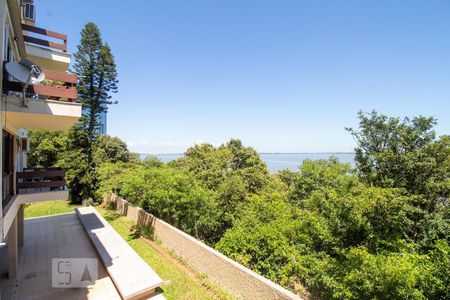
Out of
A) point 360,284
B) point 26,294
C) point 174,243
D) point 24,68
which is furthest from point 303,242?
point 24,68

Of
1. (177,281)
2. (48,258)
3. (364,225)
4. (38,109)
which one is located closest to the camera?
(38,109)

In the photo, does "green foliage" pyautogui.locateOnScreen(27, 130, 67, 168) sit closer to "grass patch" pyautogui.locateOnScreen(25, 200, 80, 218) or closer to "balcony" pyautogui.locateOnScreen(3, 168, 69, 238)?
"grass patch" pyautogui.locateOnScreen(25, 200, 80, 218)

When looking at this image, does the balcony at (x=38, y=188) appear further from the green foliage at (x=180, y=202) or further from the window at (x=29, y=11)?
the window at (x=29, y=11)

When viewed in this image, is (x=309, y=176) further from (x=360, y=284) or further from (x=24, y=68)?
(x=24, y=68)

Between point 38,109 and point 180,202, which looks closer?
point 38,109

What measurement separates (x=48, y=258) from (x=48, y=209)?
358 inches

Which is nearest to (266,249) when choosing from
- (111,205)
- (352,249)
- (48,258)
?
(352,249)

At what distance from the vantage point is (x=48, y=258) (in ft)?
22.9

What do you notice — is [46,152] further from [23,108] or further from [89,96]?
[23,108]

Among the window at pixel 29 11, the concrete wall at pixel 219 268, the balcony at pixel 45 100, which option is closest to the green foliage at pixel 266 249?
the concrete wall at pixel 219 268

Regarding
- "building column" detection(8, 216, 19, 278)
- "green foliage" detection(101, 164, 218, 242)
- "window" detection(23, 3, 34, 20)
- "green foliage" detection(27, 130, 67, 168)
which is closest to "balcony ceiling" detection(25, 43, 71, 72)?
"window" detection(23, 3, 34, 20)

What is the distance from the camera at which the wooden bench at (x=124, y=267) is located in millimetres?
5430

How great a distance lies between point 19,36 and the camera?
559cm

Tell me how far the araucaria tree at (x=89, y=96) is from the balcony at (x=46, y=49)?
7186 mm
